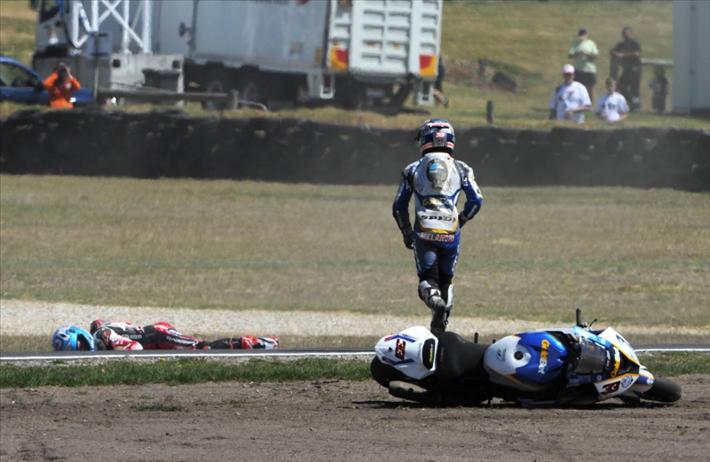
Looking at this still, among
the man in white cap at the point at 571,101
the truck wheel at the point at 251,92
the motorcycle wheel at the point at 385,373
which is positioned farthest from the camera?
the truck wheel at the point at 251,92

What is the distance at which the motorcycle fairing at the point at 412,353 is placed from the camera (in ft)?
28.2

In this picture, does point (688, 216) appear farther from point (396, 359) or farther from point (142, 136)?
point (396, 359)

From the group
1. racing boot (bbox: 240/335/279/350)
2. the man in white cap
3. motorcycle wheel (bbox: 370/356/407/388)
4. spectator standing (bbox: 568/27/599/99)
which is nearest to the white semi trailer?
spectator standing (bbox: 568/27/599/99)

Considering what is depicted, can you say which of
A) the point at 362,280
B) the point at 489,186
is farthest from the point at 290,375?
the point at 489,186

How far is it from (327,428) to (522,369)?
3.80 ft

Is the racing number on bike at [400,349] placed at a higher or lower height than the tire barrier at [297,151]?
lower

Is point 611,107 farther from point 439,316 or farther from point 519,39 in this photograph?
point 519,39

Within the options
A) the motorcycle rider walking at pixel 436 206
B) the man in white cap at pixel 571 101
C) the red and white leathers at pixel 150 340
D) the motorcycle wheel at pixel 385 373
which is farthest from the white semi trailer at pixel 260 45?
the motorcycle wheel at pixel 385 373

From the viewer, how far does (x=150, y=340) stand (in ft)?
37.9

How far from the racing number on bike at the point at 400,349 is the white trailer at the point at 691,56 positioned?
19268 mm

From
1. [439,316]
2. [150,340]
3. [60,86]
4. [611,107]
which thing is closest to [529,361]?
[439,316]

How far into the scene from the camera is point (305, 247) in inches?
744

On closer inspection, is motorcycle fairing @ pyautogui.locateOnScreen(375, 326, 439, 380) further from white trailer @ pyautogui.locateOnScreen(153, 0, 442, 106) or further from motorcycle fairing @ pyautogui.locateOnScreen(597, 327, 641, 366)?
white trailer @ pyautogui.locateOnScreen(153, 0, 442, 106)

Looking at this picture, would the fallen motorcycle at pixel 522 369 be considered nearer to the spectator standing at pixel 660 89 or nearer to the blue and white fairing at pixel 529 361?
the blue and white fairing at pixel 529 361
